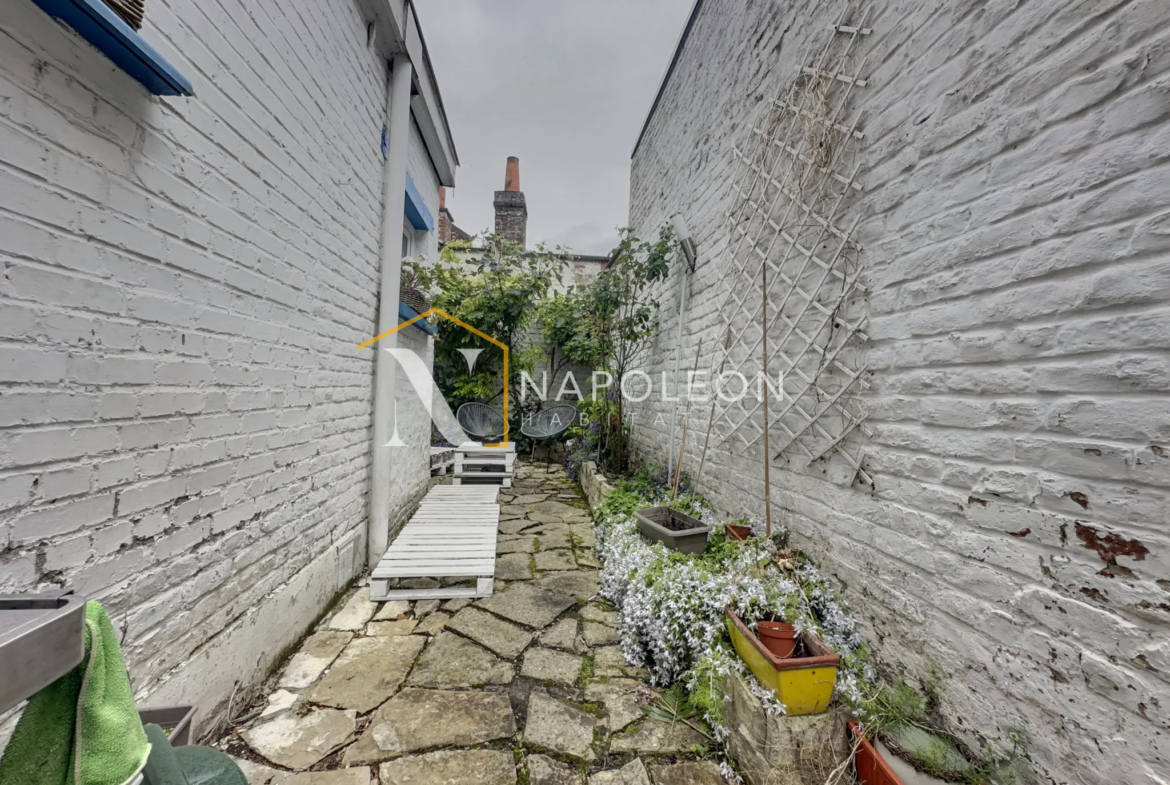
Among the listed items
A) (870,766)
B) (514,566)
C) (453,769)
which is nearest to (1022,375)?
(870,766)

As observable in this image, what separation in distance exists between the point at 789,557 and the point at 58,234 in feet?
8.87

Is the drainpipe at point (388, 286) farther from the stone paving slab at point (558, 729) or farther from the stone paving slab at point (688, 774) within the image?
the stone paving slab at point (688, 774)

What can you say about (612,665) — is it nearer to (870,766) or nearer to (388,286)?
(870,766)

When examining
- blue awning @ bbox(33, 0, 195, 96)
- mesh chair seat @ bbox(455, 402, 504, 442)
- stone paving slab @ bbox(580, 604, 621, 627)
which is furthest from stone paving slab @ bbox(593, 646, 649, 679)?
mesh chair seat @ bbox(455, 402, 504, 442)

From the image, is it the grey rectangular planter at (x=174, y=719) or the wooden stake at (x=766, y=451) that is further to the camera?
the wooden stake at (x=766, y=451)

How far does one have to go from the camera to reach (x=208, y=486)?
1.61 metres

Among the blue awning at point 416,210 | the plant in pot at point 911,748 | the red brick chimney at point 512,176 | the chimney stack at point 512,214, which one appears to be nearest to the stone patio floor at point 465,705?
the plant in pot at point 911,748

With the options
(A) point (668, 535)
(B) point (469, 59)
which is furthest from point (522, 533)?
(B) point (469, 59)

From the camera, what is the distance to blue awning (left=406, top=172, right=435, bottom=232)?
403 centimetres

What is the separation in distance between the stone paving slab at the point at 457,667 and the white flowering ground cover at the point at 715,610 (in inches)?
25.4

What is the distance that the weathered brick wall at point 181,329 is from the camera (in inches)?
40.7

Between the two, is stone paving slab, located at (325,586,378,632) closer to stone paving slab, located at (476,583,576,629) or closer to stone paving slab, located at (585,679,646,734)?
stone paving slab, located at (476,583,576,629)

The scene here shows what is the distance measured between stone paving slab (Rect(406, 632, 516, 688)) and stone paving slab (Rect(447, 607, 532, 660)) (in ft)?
0.19

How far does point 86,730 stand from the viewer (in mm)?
604
